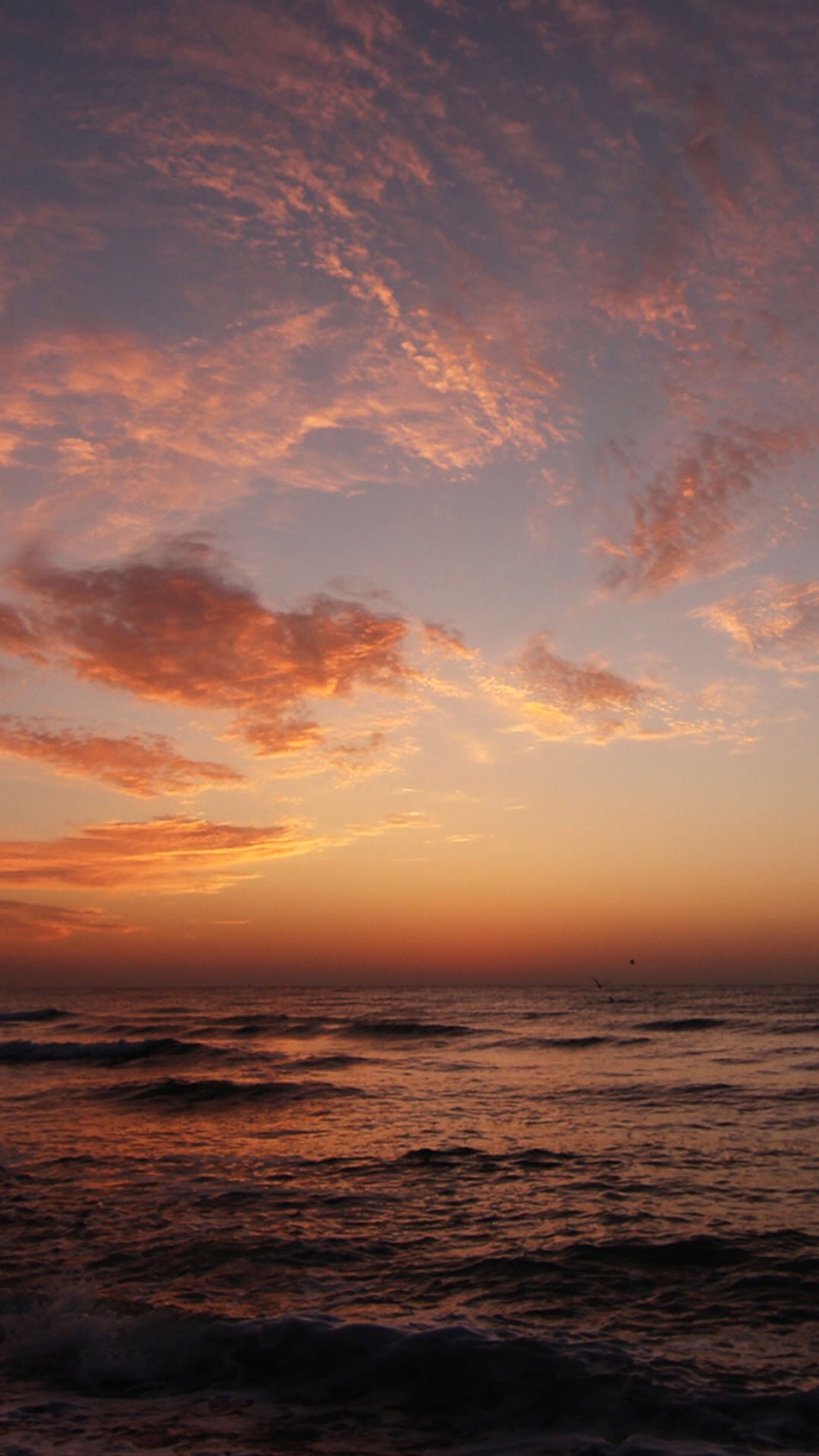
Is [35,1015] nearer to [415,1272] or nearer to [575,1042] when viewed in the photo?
[575,1042]

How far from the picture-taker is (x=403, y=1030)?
5144cm

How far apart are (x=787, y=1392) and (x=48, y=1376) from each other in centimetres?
655

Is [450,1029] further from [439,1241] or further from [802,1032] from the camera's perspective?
[439,1241]

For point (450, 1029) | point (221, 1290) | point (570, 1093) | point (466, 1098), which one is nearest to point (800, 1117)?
point (570, 1093)

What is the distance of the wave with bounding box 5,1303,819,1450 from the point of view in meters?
6.95

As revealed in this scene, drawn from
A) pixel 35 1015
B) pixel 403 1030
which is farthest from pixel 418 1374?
pixel 35 1015

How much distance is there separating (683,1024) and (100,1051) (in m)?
34.3

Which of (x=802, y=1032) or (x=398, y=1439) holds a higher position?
(x=398, y=1439)

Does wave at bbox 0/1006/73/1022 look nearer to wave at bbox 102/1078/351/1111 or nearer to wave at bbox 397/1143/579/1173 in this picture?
wave at bbox 102/1078/351/1111

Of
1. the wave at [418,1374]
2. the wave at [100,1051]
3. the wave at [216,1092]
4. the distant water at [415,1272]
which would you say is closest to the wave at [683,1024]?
the wave at [100,1051]

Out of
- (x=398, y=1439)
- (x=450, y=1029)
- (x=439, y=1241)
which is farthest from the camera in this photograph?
(x=450, y=1029)

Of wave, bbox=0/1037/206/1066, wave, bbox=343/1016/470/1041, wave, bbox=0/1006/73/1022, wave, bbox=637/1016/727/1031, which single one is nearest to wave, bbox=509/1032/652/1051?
wave, bbox=343/1016/470/1041

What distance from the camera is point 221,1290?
32.1ft

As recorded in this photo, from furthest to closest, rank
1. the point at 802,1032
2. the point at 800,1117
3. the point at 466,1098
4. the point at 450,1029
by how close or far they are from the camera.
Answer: the point at 450,1029 → the point at 802,1032 → the point at 466,1098 → the point at 800,1117
